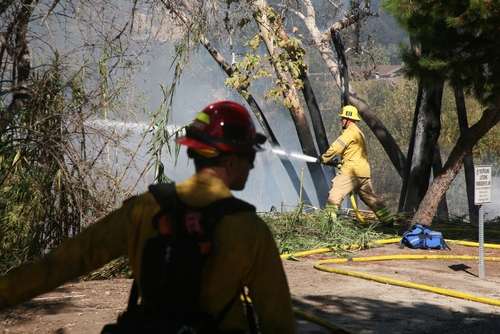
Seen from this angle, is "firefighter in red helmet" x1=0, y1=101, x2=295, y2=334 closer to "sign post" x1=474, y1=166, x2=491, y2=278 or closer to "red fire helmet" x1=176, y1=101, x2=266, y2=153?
"red fire helmet" x1=176, y1=101, x2=266, y2=153

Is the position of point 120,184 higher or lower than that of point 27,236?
higher

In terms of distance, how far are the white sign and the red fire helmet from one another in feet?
18.5

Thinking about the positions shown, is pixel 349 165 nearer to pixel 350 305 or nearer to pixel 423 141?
pixel 423 141

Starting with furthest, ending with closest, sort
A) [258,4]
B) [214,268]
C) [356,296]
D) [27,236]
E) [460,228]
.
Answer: [258,4] → [460,228] → [27,236] → [356,296] → [214,268]

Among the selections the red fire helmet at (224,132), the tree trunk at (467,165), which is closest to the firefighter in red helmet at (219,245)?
the red fire helmet at (224,132)

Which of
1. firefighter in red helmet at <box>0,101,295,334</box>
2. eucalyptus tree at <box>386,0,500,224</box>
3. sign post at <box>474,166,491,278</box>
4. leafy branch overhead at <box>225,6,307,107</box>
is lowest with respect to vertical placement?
firefighter in red helmet at <box>0,101,295,334</box>

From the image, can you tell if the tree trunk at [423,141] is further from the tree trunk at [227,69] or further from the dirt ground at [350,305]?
the dirt ground at [350,305]

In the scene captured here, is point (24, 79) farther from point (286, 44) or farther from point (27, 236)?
point (286, 44)

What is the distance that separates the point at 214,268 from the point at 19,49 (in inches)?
192

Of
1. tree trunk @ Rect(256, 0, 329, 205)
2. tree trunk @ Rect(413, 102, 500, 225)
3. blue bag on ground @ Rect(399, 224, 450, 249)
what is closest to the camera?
blue bag on ground @ Rect(399, 224, 450, 249)

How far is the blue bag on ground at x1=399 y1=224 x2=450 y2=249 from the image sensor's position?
30.1 feet

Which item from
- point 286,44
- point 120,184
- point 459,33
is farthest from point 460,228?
point 120,184

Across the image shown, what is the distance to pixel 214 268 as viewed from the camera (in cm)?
203

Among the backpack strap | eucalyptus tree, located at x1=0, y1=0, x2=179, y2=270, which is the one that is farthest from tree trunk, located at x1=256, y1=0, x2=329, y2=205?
the backpack strap
